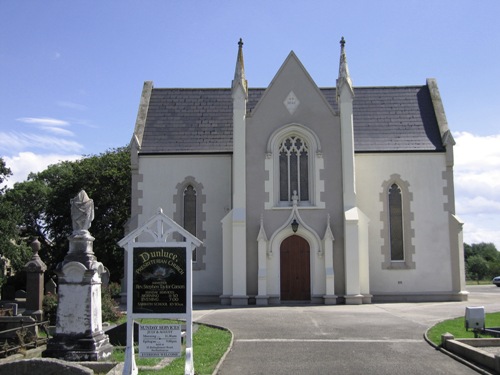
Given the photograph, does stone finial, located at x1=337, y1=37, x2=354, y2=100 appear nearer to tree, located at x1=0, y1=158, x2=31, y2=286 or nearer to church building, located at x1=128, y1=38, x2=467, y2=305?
church building, located at x1=128, y1=38, x2=467, y2=305

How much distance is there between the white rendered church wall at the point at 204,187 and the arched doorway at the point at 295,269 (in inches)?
145

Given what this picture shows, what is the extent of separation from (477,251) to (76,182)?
97965mm

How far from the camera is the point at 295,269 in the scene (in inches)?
1039

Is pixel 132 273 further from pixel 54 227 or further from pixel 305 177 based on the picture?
pixel 54 227

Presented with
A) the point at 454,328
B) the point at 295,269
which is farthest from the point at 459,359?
the point at 295,269

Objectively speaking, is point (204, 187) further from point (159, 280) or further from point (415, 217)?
point (159, 280)

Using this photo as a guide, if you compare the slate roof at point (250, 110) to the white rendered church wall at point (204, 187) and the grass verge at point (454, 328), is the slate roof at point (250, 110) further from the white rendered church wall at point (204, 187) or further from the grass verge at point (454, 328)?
the grass verge at point (454, 328)

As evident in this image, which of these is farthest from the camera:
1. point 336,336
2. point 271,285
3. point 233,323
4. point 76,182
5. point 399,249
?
point 76,182

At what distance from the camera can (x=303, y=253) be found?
2645 centimetres

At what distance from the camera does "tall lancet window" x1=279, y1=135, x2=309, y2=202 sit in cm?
Result: 2722

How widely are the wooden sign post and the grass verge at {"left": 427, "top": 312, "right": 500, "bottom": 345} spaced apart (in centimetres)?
685

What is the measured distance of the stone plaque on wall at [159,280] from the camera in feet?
36.5

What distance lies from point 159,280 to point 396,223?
63.7 feet

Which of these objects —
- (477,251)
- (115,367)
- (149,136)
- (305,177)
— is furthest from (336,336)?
(477,251)
